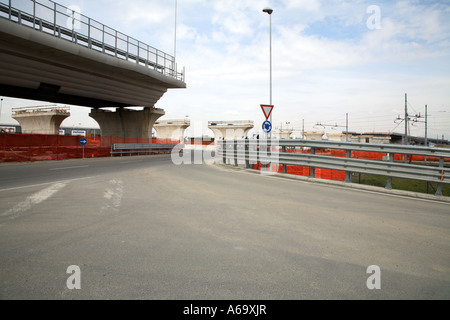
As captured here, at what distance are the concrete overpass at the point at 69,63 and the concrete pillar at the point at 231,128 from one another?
4830 cm

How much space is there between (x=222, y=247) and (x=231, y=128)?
3110 inches

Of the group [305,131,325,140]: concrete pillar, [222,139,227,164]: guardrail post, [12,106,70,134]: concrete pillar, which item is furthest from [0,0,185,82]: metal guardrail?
[305,131,325,140]: concrete pillar

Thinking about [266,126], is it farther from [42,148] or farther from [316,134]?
[316,134]

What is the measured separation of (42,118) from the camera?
5794 cm

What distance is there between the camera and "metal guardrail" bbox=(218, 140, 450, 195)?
24.5 ft

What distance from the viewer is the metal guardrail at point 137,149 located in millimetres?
27703

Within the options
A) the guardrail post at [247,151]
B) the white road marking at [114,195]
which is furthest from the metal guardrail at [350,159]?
the white road marking at [114,195]

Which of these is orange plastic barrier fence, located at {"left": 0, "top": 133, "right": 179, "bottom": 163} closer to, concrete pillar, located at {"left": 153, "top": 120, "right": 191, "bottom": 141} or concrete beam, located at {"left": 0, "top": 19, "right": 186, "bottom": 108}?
concrete beam, located at {"left": 0, "top": 19, "right": 186, "bottom": 108}

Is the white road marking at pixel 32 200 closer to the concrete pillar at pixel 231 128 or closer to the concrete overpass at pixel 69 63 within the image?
the concrete overpass at pixel 69 63

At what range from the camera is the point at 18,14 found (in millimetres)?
17562
